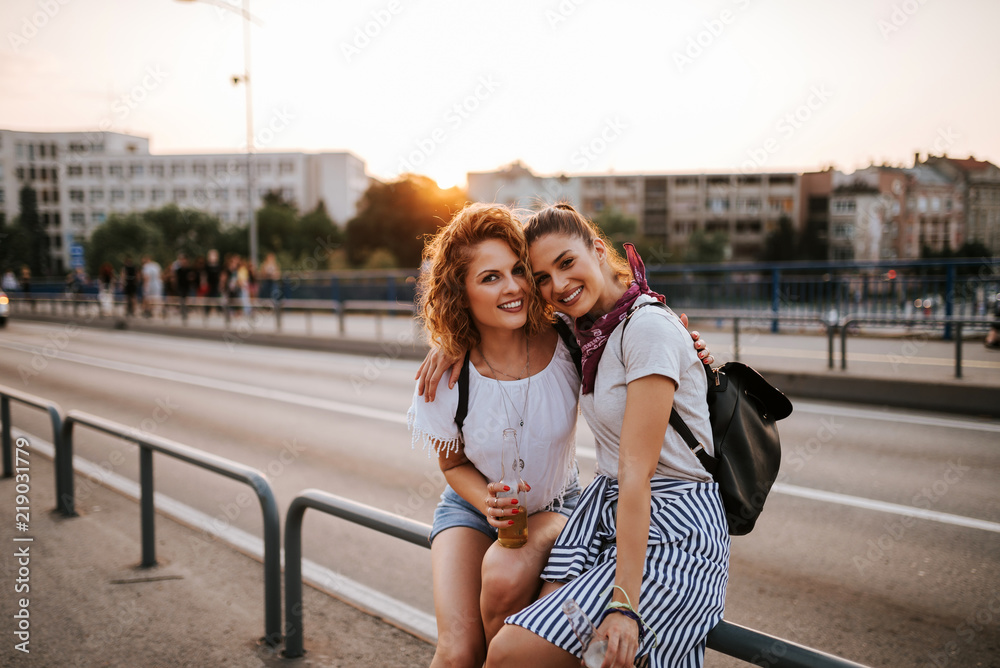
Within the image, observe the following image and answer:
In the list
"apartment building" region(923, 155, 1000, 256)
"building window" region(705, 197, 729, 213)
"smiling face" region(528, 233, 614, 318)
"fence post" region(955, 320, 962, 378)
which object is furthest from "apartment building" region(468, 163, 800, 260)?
"smiling face" region(528, 233, 614, 318)

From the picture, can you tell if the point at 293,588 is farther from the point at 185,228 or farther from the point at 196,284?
the point at 185,228

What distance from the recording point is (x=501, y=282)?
242 cm

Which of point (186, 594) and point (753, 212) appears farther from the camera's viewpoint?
point (753, 212)

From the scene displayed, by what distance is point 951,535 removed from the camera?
4.54 meters

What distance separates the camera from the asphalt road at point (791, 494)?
11.6ft

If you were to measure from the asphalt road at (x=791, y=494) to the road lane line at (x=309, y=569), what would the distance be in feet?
0.35

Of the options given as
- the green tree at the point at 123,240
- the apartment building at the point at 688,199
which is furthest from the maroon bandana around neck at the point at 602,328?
the apartment building at the point at 688,199

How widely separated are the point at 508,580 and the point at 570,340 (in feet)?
2.86

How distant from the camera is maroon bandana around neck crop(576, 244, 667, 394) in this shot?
6.73 feet

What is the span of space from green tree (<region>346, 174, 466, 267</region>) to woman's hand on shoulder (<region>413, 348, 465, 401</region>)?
6164cm

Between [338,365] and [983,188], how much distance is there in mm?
16601

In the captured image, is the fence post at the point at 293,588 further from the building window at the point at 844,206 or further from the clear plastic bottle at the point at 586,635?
the building window at the point at 844,206

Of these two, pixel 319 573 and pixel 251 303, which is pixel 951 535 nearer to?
pixel 319 573

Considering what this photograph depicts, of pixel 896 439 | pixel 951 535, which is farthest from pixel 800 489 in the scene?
pixel 896 439
